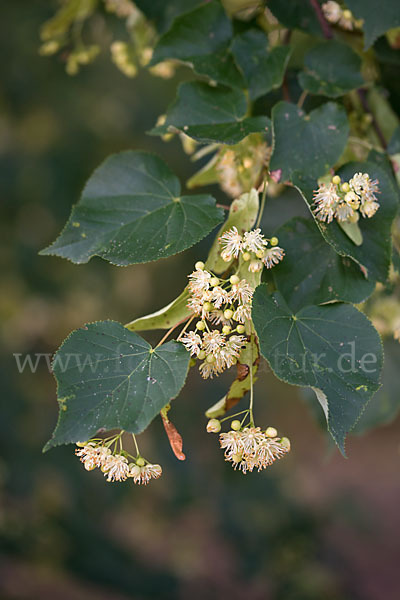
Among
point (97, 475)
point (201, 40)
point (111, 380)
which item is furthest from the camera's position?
point (97, 475)

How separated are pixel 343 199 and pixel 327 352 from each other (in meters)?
0.23

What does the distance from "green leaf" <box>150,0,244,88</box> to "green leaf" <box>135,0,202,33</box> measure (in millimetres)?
158

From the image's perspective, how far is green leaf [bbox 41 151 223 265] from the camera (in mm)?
807

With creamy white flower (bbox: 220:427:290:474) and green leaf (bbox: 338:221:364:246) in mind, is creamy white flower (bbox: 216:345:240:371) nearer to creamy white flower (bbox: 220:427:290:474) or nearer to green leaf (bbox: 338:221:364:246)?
creamy white flower (bbox: 220:427:290:474)

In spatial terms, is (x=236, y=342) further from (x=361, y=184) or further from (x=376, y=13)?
(x=376, y=13)

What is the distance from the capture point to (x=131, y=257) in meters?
0.79

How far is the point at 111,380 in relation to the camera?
72 centimetres

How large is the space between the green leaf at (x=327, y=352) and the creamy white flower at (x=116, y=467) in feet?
0.80

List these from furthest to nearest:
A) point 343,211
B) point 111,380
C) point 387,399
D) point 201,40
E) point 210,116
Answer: point 387,399 → point 201,40 → point 210,116 → point 343,211 → point 111,380

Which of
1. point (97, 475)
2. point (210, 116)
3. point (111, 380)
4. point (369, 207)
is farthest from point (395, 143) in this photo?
point (97, 475)

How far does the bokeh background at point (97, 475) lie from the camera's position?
3223mm

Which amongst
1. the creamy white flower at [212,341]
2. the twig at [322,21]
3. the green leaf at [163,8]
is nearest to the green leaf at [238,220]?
the creamy white flower at [212,341]

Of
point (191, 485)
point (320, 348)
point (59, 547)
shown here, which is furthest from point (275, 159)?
point (191, 485)

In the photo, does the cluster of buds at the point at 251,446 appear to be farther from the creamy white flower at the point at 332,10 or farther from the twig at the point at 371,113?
the creamy white flower at the point at 332,10
